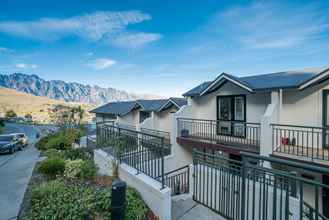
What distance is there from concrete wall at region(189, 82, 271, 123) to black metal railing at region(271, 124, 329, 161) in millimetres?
1755

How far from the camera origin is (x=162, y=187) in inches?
195

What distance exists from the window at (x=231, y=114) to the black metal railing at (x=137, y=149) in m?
5.98

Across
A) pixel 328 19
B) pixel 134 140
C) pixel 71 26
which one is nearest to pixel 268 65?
pixel 328 19

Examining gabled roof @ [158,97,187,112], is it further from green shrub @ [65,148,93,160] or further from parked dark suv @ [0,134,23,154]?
parked dark suv @ [0,134,23,154]

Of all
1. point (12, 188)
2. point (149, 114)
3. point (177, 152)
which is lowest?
point (177, 152)

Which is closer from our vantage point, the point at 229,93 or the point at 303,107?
the point at 303,107

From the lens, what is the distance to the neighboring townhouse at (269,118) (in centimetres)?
802

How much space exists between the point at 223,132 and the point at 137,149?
6833 millimetres

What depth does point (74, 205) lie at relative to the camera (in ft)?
13.8

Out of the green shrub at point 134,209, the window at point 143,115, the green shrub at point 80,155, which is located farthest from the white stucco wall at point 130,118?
the green shrub at point 134,209

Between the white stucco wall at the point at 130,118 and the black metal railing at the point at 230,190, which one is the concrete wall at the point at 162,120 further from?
the black metal railing at the point at 230,190

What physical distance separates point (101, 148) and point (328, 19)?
14.9 meters

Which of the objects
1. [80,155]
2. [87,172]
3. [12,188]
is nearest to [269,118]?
A: [87,172]

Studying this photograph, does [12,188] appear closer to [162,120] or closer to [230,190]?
[230,190]
